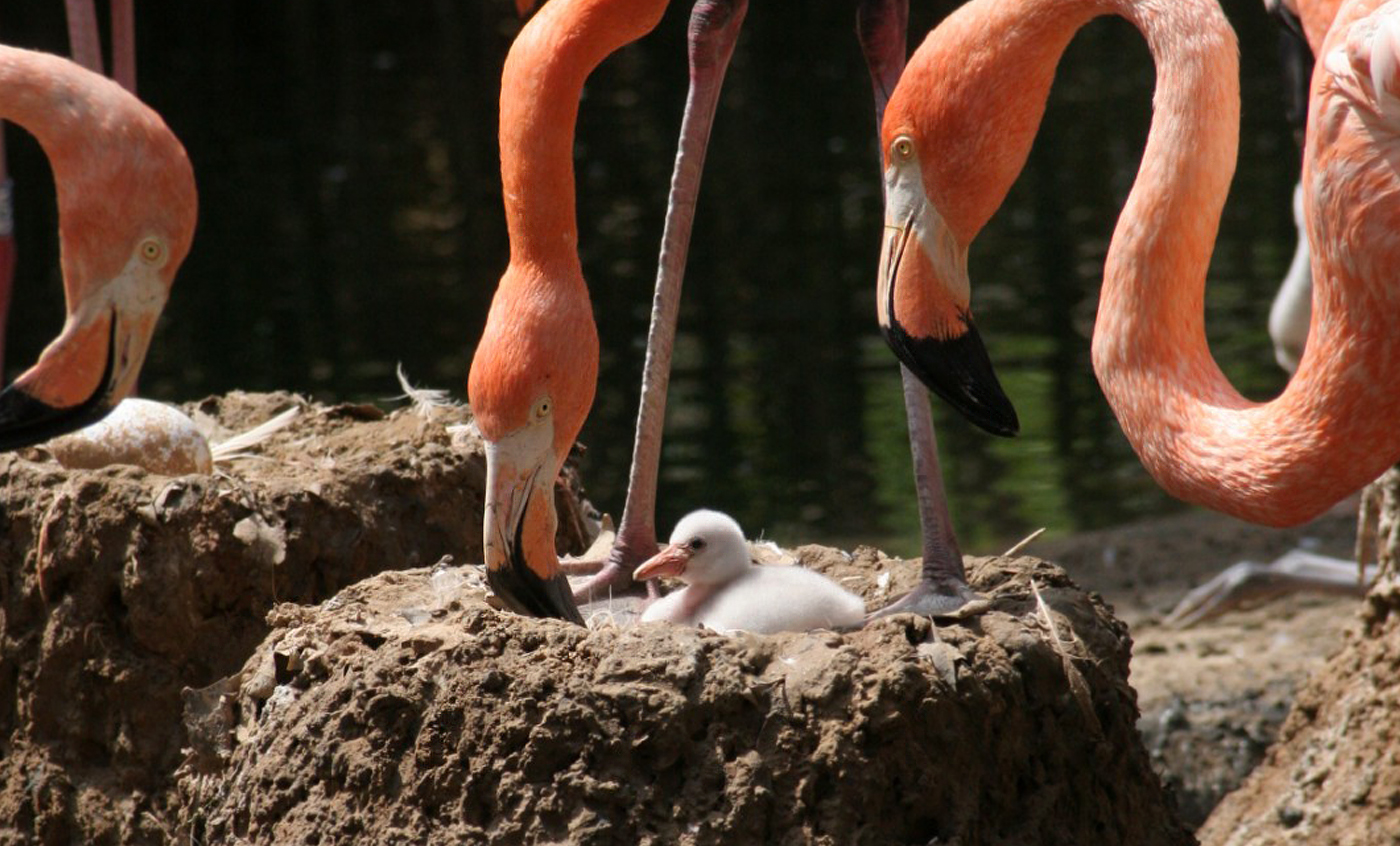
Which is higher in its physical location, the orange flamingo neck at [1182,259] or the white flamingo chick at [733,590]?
the orange flamingo neck at [1182,259]

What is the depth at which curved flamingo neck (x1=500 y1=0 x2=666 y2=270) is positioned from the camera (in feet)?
10.4

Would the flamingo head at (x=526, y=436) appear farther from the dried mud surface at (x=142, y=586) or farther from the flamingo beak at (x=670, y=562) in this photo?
the dried mud surface at (x=142, y=586)

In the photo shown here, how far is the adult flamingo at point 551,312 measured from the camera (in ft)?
9.85

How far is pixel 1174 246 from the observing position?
112 inches

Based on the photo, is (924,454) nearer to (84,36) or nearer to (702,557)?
(702,557)

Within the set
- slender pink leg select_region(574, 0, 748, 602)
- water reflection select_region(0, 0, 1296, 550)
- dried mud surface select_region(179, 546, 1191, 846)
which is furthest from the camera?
water reflection select_region(0, 0, 1296, 550)

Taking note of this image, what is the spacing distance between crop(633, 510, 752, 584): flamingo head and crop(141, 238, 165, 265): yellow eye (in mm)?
1151

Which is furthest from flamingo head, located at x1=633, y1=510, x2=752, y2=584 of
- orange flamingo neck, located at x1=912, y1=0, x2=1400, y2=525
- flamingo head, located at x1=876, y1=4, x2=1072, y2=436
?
orange flamingo neck, located at x1=912, y1=0, x2=1400, y2=525

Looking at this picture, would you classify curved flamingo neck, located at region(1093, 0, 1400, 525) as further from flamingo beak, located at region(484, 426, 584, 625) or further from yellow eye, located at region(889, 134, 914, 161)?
flamingo beak, located at region(484, 426, 584, 625)

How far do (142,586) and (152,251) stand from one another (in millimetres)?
637

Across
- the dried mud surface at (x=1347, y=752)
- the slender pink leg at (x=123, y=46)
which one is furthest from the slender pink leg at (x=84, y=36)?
the dried mud surface at (x=1347, y=752)

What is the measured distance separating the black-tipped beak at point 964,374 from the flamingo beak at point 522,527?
605 millimetres

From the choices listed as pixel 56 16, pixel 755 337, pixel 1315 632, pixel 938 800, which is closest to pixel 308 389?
pixel 755 337

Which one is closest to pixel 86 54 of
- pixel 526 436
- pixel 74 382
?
pixel 74 382
